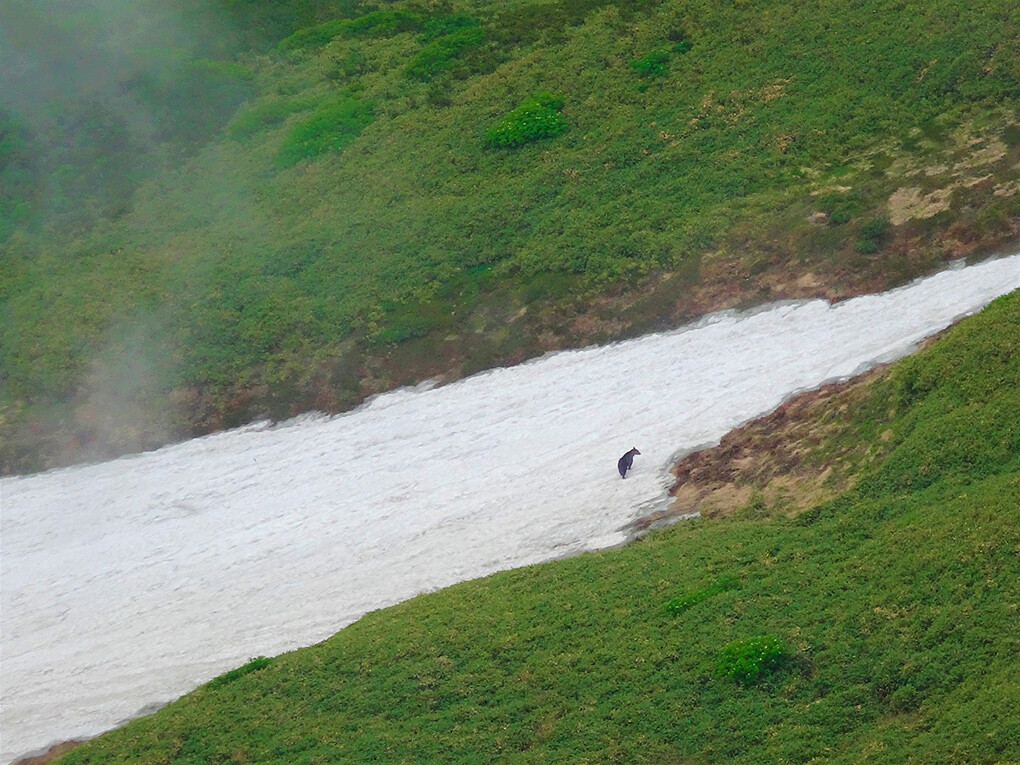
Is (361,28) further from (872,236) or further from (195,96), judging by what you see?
(872,236)

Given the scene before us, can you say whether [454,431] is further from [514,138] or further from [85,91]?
[85,91]

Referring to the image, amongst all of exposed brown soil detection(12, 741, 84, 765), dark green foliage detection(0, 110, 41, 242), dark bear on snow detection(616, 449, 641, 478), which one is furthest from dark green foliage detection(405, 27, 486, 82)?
exposed brown soil detection(12, 741, 84, 765)

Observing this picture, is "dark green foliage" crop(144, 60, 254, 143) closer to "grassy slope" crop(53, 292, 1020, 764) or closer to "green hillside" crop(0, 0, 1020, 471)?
"green hillside" crop(0, 0, 1020, 471)

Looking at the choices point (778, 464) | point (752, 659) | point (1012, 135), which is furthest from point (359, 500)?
point (1012, 135)

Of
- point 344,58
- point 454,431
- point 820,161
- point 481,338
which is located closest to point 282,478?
point 454,431

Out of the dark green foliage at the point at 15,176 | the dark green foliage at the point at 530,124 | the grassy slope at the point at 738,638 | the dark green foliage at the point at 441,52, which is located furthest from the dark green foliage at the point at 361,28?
the grassy slope at the point at 738,638
